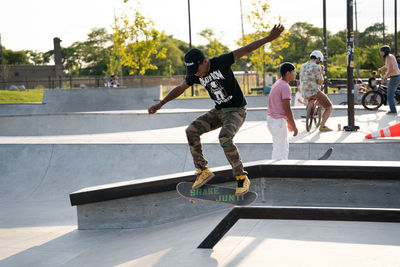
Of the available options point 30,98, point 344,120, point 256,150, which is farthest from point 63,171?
point 30,98

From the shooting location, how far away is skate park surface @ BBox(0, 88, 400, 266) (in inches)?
161

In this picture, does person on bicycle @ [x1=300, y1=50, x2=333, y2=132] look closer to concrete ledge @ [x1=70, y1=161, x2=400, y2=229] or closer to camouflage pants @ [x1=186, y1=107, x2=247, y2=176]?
concrete ledge @ [x1=70, y1=161, x2=400, y2=229]

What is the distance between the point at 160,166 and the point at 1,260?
4616mm

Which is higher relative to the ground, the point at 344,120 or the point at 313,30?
the point at 313,30

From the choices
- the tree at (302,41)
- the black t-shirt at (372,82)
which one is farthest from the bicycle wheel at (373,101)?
the tree at (302,41)

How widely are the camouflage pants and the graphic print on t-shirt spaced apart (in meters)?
0.14

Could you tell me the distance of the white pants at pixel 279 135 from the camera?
672 cm

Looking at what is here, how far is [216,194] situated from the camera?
510 centimetres

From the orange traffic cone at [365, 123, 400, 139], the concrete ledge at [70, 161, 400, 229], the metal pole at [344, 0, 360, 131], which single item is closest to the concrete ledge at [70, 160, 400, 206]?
the concrete ledge at [70, 161, 400, 229]

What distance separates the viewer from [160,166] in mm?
9477

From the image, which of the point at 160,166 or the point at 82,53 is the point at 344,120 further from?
the point at 82,53

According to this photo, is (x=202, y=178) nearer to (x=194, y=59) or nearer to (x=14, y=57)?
(x=194, y=59)

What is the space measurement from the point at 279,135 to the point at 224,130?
2.21m

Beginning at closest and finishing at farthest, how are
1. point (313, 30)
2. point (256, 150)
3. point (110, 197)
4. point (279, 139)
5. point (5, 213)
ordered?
point (110, 197), point (279, 139), point (5, 213), point (256, 150), point (313, 30)
